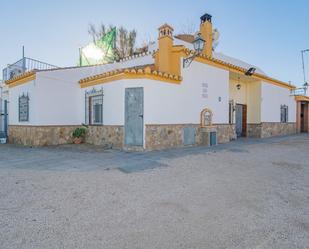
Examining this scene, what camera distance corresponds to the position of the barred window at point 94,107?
10695mm

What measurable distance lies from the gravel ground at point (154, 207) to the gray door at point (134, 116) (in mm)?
2828

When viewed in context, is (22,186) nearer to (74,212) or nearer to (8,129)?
(74,212)

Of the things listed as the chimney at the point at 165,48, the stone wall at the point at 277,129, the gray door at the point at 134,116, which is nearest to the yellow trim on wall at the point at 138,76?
the gray door at the point at 134,116

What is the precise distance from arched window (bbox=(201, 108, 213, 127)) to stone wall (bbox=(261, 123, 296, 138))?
6274 mm

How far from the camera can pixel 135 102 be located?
9094 mm

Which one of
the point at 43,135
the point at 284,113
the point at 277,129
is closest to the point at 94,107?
the point at 43,135

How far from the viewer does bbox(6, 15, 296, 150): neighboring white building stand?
9156mm

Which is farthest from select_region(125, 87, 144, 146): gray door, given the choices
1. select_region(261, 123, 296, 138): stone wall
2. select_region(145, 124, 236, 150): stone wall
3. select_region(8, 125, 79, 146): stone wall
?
select_region(261, 123, 296, 138): stone wall

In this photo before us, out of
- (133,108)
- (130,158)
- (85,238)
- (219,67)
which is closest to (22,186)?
(85,238)

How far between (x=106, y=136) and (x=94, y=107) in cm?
181

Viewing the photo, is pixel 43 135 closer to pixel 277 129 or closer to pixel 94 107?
pixel 94 107

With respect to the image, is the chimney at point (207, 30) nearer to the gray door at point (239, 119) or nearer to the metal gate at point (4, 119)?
the gray door at point (239, 119)

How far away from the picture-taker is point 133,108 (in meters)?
9.15

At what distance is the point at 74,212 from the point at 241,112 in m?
15.1
